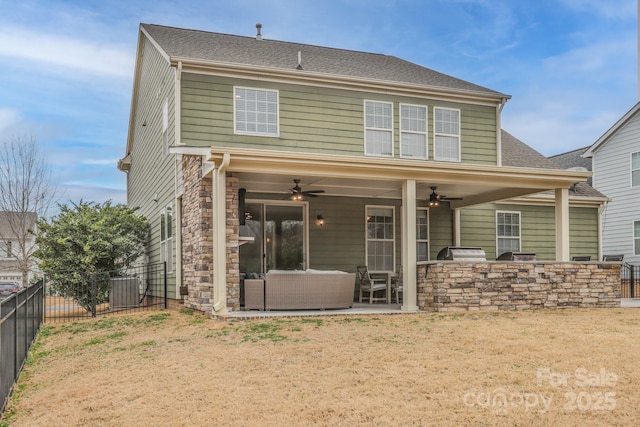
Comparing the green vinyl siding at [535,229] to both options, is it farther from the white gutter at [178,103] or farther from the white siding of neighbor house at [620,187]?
the white gutter at [178,103]

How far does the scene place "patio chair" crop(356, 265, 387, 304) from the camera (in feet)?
43.3

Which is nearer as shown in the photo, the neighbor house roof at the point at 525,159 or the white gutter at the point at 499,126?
the white gutter at the point at 499,126

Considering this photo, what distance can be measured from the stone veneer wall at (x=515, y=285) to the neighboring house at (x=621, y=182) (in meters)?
9.35

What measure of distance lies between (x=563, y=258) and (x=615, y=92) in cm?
1799

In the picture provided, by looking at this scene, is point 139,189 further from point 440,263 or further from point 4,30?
point 440,263

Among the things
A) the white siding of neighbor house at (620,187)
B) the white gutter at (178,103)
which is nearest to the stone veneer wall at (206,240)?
the white gutter at (178,103)

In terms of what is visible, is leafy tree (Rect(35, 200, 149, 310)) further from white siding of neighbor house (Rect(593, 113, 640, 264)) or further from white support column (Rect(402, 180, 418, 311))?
white siding of neighbor house (Rect(593, 113, 640, 264))

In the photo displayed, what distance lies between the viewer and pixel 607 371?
5875mm

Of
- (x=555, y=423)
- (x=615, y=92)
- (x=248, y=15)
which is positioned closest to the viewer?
(x=555, y=423)

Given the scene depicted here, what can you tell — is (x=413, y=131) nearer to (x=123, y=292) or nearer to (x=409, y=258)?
(x=409, y=258)

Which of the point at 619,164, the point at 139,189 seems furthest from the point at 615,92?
the point at 139,189

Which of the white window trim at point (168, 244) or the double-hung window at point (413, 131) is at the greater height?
the double-hung window at point (413, 131)

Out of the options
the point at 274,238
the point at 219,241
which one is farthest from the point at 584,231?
the point at 219,241

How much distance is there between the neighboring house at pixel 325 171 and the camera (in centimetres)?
1088
